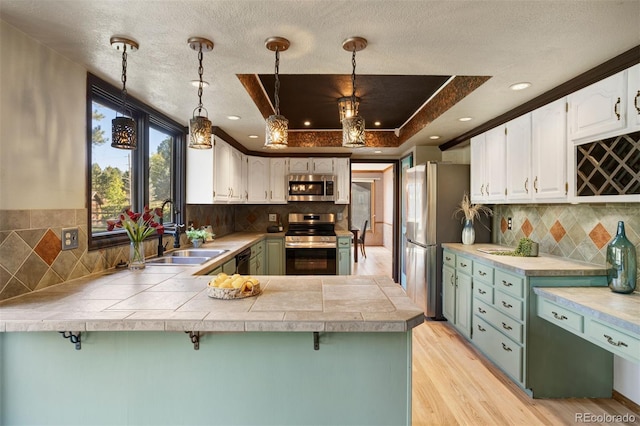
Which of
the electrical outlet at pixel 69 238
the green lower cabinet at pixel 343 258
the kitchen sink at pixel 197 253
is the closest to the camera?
the electrical outlet at pixel 69 238

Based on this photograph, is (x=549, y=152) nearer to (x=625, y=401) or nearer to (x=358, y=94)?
(x=358, y=94)

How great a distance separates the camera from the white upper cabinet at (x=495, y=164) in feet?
10.1

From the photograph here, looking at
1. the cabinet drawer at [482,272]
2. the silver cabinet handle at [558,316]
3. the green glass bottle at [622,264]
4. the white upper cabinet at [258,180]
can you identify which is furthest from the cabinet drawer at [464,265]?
the white upper cabinet at [258,180]

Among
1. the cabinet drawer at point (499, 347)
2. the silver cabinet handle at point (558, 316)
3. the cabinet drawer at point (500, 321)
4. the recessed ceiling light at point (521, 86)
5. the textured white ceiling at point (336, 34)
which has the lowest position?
the cabinet drawer at point (499, 347)

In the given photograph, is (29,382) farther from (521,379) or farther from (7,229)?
(521,379)

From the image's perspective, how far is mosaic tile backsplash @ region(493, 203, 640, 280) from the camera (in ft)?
7.28

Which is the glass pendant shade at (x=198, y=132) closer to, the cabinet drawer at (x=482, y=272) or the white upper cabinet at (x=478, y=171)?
the cabinet drawer at (x=482, y=272)

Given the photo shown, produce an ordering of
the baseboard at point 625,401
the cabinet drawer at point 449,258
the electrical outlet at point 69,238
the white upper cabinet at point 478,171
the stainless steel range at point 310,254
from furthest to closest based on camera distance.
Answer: the stainless steel range at point 310,254 < the cabinet drawer at point 449,258 < the white upper cabinet at point 478,171 < the baseboard at point 625,401 < the electrical outlet at point 69,238

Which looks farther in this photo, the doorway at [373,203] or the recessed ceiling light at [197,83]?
the doorway at [373,203]

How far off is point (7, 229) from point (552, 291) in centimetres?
304

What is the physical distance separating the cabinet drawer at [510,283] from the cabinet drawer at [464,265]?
1.51 ft

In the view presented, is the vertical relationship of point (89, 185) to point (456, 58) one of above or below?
below

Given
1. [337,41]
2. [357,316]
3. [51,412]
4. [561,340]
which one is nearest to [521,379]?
[561,340]

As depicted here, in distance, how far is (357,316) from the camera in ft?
4.43
